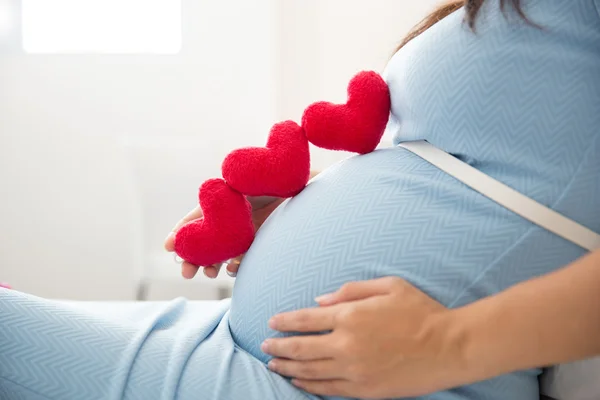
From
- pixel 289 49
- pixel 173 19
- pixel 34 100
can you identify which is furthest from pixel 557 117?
pixel 34 100

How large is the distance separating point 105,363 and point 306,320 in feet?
0.66

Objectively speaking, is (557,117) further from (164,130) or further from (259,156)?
(164,130)

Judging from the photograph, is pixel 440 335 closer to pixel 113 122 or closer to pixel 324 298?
pixel 324 298

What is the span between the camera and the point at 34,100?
2.66 metres

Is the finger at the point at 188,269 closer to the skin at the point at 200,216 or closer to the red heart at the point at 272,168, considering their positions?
the skin at the point at 200,216

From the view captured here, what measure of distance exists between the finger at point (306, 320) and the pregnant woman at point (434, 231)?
1.0 inches

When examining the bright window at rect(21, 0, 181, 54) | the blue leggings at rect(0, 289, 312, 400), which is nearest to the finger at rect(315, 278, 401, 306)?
the blue leggings at rect(0, 289, 312, 400)

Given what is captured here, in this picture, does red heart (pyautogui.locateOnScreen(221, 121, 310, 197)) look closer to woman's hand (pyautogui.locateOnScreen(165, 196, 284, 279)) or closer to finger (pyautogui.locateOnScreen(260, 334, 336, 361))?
woman's hand (pyautogui.locateOnScreen(165, 196, 284, 279))

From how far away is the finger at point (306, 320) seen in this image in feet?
1.95

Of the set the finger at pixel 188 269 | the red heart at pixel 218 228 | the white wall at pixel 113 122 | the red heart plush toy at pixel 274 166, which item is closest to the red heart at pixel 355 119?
the red heart plush toy at pixel 274 166

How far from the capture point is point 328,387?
0.60m

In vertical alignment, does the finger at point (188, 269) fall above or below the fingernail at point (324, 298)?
below

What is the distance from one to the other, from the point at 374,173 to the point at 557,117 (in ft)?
0.65

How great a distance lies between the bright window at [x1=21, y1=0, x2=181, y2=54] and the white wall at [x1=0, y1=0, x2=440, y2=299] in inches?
2.0
